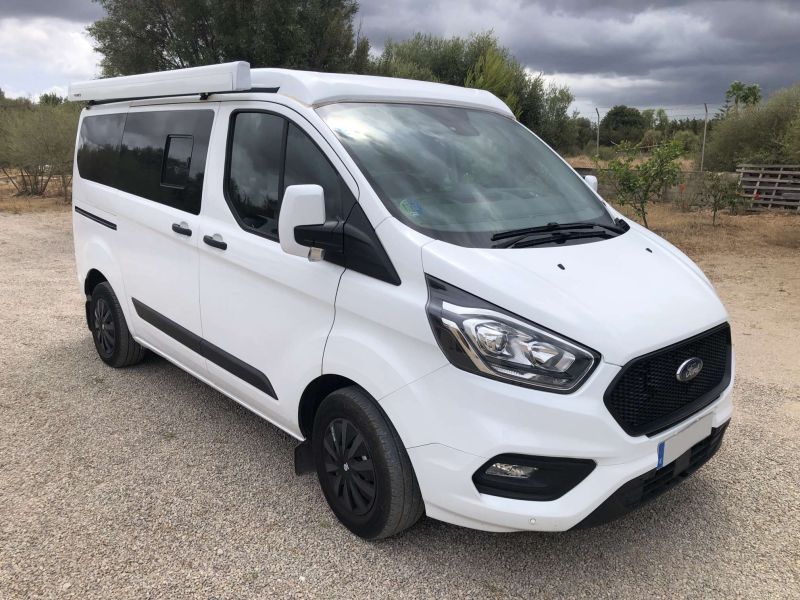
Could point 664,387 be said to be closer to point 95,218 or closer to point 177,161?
point 177,161

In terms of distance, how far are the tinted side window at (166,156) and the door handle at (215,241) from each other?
0.25 metres

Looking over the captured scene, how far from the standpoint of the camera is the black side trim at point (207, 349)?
3160 mm

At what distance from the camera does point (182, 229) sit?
3.53 meters

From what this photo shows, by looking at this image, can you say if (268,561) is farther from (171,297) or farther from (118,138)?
(118,138)

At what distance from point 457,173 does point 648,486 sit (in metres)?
1.56

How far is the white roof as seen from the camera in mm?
2926

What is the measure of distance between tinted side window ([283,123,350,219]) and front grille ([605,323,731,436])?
131 centimetres

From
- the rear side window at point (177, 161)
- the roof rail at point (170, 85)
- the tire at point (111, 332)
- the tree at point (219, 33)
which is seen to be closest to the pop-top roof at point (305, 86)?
the roof rail at point (170, 85)

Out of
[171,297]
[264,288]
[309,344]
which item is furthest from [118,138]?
[309,344]

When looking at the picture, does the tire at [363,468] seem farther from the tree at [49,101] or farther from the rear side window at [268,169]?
the tree at [49,101]

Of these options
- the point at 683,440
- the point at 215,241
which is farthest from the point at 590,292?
the point at 215,241

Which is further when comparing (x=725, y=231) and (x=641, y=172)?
(x=725, y=231)

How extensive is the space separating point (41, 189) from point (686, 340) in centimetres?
2124

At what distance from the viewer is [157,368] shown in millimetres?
4871
